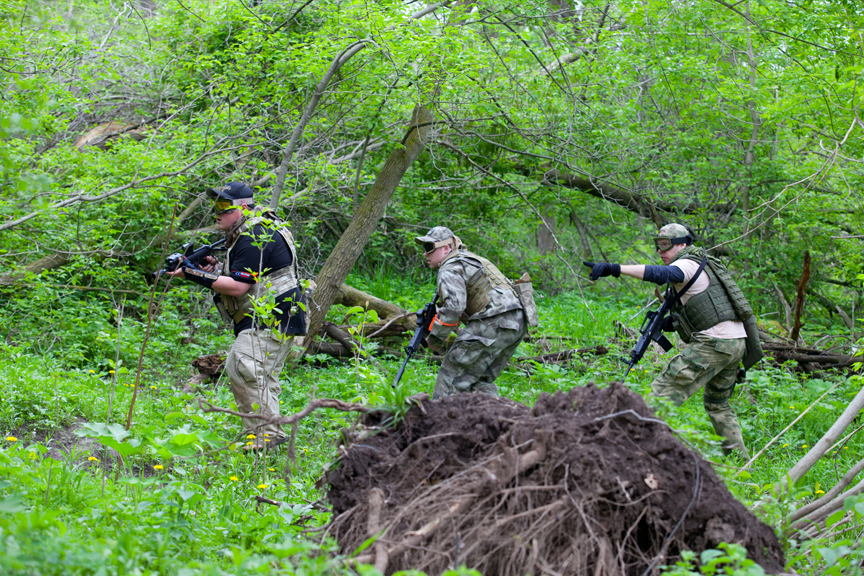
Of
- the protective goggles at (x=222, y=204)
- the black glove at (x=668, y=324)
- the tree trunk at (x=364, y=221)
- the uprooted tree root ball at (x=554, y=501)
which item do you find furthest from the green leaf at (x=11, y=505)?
the tree trunk at (x=364, y=221)

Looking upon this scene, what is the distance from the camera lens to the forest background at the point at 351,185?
3.89 metres

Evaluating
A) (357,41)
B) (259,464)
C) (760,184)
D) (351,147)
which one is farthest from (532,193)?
(259,464)

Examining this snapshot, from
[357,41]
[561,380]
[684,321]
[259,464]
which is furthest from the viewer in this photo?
[357,41]

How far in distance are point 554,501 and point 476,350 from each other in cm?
309

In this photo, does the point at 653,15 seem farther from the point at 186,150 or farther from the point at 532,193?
the point at 186,150

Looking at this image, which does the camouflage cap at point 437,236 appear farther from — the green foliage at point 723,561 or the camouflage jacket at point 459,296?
the green foliage at point 723,561

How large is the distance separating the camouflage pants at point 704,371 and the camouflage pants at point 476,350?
3.88 feet

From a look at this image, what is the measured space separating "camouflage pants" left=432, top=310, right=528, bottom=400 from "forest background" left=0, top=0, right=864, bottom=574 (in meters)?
0.81

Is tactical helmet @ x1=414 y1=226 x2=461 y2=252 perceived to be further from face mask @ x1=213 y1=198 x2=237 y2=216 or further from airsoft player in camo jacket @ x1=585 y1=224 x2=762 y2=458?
face mask @ x1=213 y1=198 x2=237 y2=216

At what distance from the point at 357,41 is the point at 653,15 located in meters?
4.66

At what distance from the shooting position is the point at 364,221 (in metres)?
7.48

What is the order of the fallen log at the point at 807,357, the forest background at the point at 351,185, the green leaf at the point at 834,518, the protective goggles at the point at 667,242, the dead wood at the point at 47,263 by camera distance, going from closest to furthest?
the green leaf at the point at 834,518, the forest background at the point at 351,185, the protective goggles at the point at 667,242, the fallen log at the point at 807,357, the dead wood at the point at 47,263

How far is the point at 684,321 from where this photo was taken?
526cm

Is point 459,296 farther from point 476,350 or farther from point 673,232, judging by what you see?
point 673,232
